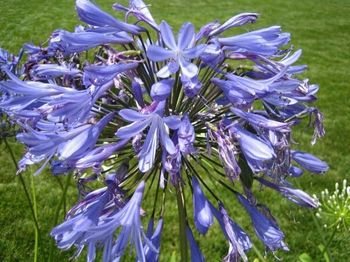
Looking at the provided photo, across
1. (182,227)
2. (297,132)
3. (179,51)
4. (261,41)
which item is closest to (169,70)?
(179,51)

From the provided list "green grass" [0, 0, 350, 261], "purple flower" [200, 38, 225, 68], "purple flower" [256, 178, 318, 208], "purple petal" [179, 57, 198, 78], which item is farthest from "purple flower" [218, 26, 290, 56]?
"green grass" [0, 0, 350, 261]

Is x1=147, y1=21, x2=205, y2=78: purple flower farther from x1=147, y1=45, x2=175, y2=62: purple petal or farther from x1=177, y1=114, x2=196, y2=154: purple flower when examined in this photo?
x1=177, y1=114, x2=196, y2=154: purple flower

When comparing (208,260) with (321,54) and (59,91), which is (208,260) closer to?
(59,91)

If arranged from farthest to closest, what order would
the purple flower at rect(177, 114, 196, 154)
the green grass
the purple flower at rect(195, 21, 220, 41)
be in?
the green grass, the purple flower at rect(195, 21, 220, 41), the purple flower at rect(177, 114, 196, 154)

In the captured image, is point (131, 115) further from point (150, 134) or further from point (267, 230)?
point (267, 230)

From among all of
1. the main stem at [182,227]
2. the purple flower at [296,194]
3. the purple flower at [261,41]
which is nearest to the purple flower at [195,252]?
the main stem at [182,227]

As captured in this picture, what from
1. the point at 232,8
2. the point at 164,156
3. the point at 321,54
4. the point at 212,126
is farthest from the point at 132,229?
Result: the point at 232,8
